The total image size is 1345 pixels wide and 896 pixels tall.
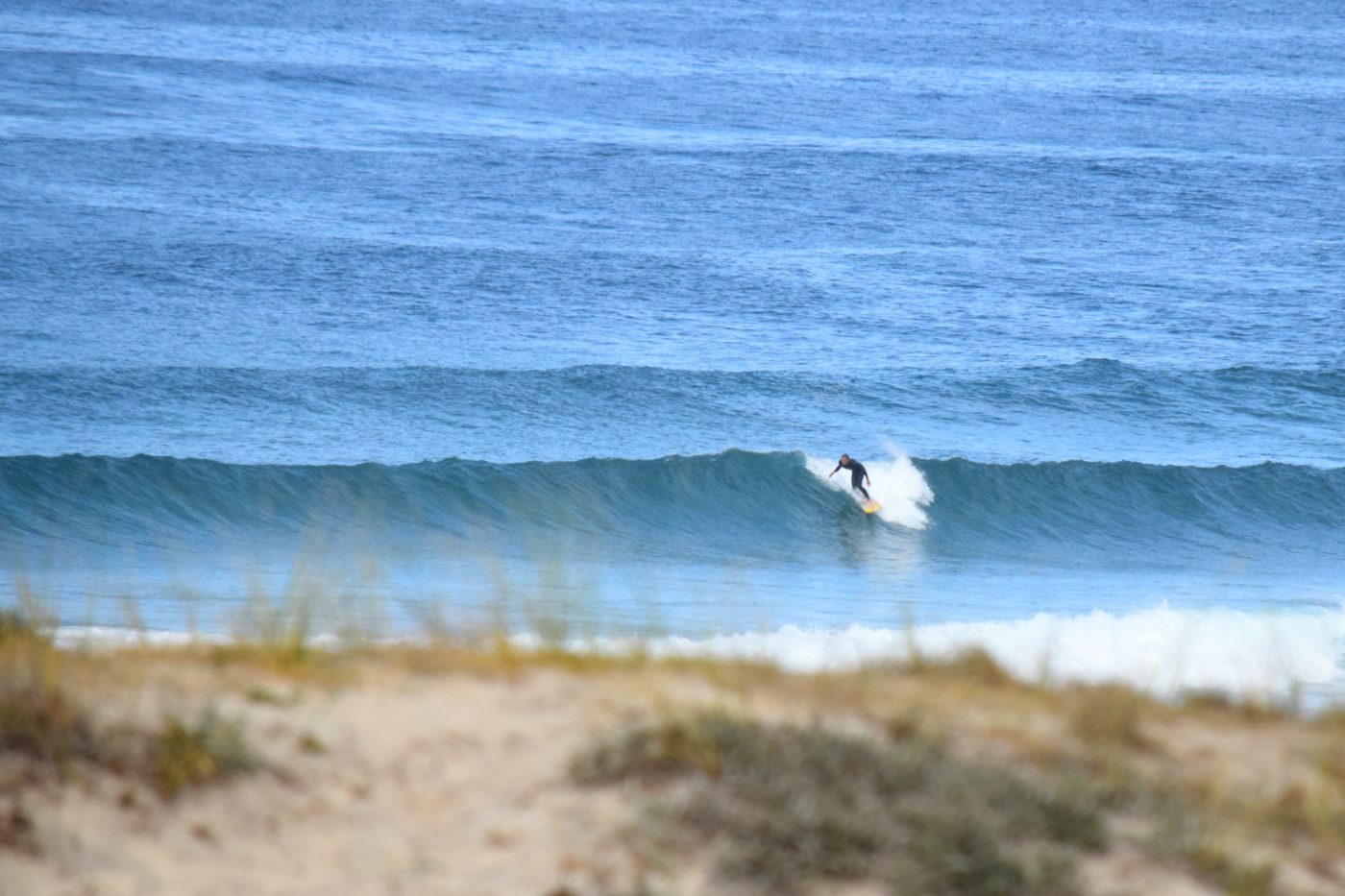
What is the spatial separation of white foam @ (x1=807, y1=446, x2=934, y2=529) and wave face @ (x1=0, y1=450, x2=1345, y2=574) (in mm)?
39

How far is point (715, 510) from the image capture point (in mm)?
21625

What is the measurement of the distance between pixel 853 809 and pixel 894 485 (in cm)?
1870

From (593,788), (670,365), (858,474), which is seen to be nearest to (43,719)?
Result: (593,788)

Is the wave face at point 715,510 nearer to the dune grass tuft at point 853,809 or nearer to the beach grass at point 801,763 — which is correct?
the beach grass at point 801,763

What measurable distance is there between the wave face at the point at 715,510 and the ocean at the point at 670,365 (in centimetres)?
8

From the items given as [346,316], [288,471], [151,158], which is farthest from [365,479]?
[151,158]

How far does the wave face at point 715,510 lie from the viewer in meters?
19.3

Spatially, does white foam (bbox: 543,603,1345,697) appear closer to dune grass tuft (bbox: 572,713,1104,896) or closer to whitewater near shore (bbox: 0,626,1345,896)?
whitewater near shore (bbox: 0,626,1345,896)

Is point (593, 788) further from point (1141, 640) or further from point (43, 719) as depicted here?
point (1141, 640)

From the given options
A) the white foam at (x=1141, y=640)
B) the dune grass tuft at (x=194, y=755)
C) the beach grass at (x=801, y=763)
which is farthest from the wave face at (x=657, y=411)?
the dune grass tuft at (x=194, y=755)

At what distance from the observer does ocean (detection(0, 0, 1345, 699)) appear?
1598 cm

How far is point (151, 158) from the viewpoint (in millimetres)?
40031

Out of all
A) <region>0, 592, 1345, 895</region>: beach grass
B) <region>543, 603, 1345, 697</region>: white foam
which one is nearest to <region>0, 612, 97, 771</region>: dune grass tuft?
<region>0, 592, 1345, 895</region>: beach grass

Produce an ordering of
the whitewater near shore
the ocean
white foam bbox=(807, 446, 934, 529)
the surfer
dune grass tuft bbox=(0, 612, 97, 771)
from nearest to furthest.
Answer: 1. the whitewater near shore
2. dune grass tuft bbox=(0, 612, 97, 771)
3. the ocean
4. the surfer
5. white foam bbox=(807, 446, 934, 529)
